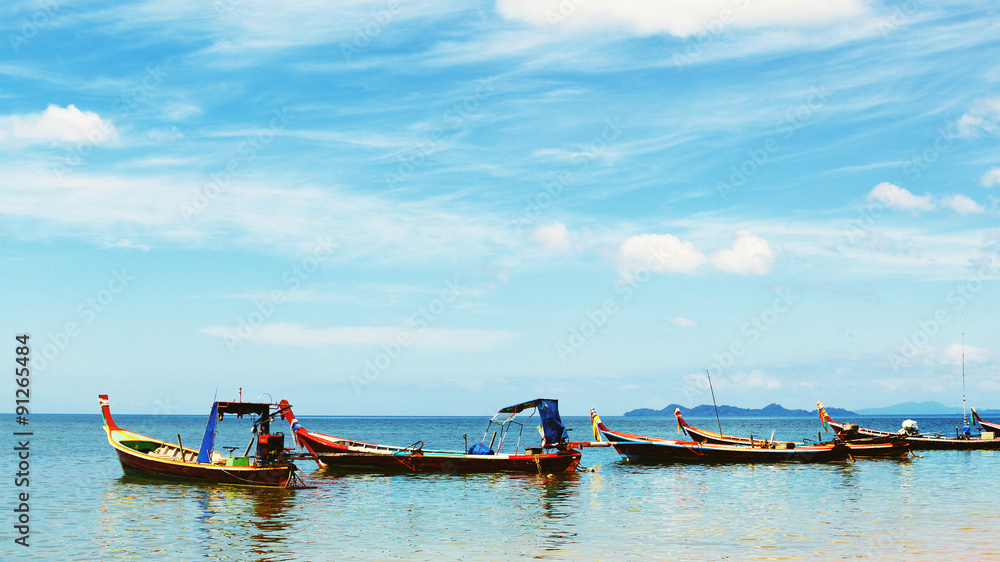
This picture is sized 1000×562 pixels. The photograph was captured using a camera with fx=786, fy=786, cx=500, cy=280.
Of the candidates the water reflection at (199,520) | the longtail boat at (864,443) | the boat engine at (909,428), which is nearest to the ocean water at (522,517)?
Result: the water reflection at (199,520)

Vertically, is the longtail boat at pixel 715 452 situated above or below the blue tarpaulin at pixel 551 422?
below

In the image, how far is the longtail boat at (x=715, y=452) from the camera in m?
44.3

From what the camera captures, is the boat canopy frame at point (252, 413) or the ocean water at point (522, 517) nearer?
the ocean water at point (522, 517)

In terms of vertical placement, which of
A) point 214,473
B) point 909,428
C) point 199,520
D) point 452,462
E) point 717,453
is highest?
point 909,428

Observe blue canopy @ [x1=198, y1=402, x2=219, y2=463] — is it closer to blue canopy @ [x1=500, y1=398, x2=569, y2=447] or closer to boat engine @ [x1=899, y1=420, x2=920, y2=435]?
blue canopy @ [x1=500, y1=398, x2=569, y2=447]

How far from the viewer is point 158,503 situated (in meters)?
27.9

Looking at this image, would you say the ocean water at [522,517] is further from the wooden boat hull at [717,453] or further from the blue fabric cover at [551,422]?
the wooden boat hull at [717,453]

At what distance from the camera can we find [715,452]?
146 ft

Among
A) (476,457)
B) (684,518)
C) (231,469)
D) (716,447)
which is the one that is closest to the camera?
(684,518)

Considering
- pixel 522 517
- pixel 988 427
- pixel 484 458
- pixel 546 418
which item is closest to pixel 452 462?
pixel 484 458

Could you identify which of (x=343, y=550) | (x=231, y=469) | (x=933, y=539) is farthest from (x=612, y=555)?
(x=231, y=469)

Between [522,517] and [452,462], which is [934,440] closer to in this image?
[452,462]

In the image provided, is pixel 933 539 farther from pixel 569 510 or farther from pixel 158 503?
pixel 158 503

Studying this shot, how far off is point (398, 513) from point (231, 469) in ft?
24.7
